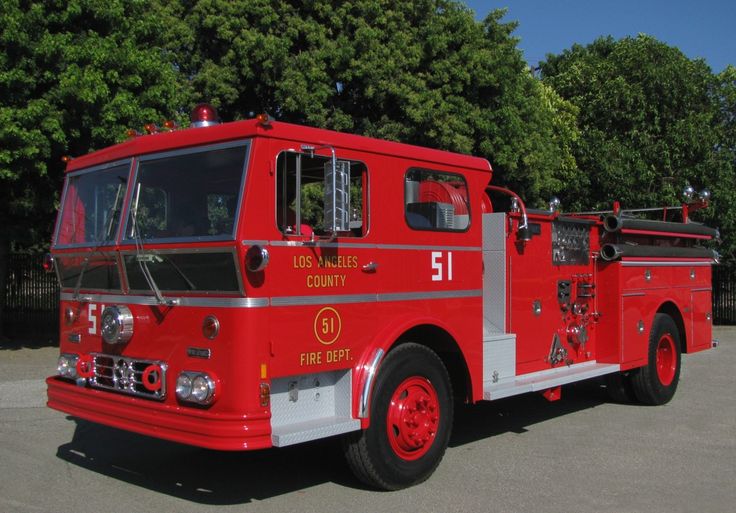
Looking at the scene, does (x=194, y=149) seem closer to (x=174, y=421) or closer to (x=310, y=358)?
(x=310, y=358)

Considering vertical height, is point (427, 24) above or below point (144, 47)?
above

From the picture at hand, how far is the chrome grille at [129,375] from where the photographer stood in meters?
5.00

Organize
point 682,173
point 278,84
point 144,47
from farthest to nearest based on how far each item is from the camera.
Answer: point 682,173, point 278,84, point 144,47

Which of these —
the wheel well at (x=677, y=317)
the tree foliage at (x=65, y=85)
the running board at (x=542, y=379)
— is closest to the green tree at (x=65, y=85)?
the tree foliage at (x=65, y=85)

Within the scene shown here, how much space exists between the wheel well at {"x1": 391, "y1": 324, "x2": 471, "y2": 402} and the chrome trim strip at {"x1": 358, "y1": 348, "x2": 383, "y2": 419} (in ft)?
1.44

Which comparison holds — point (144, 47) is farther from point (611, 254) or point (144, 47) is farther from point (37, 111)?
point (611, 254)

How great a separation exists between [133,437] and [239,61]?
33.2ft

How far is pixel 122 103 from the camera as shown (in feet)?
37.8

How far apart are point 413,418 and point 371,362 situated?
631 millimetres

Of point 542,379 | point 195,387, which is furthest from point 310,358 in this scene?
point 542,379

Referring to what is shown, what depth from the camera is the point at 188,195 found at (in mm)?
5094

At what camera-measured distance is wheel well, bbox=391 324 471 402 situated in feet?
19.5

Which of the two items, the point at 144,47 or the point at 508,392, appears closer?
the point at 508,392

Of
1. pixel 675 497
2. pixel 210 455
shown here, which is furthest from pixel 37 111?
pixel 675 497
